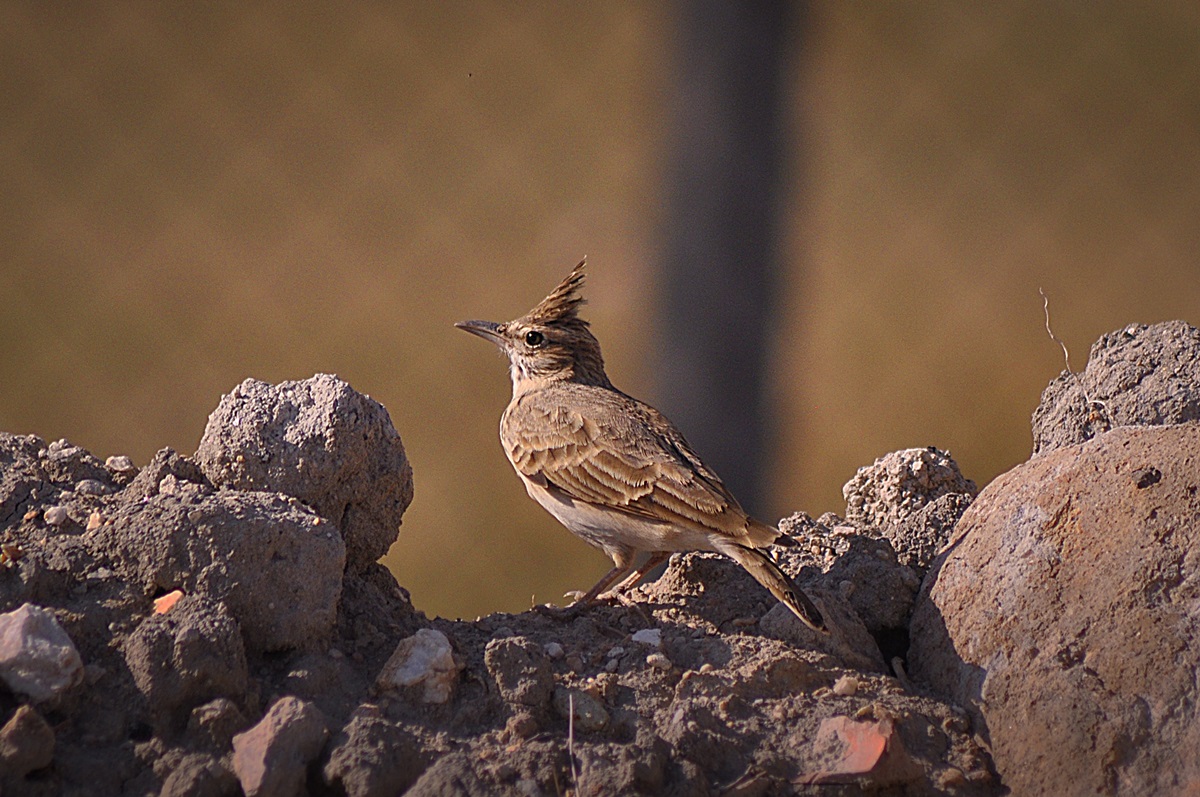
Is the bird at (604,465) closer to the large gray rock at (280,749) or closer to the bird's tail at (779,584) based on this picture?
the bird's tail at (779,584)

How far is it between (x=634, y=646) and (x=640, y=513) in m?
0.58

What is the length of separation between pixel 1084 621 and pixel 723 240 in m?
2.01

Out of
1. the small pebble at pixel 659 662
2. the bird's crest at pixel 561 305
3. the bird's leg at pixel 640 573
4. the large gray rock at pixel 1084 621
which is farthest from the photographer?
the bird's crest at pixel 561 305

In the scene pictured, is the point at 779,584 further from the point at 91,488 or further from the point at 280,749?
the point at 91,488

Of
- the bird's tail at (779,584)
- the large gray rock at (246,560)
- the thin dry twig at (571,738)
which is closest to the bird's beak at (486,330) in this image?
the bird's tail at (779,584)

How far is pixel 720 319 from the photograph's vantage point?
4543mm

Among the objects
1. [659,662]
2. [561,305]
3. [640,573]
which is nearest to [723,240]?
[561,305]

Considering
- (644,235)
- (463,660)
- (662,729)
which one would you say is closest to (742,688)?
(662,729)

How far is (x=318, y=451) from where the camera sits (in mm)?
3242

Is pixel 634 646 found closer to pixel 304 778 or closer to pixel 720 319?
pixel 304 778

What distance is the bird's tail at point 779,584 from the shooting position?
3088 millimetres

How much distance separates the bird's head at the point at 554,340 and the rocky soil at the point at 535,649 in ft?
3.59

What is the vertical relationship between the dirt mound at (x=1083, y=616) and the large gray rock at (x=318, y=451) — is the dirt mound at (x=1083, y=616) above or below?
below

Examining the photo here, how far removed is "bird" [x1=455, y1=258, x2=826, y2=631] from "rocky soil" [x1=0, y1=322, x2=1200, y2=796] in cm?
20
